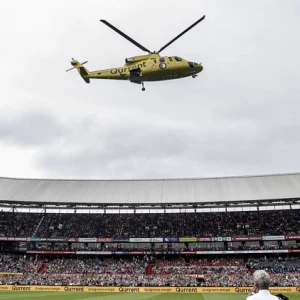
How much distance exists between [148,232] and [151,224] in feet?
9.68

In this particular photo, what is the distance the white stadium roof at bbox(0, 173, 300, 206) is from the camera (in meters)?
65.7

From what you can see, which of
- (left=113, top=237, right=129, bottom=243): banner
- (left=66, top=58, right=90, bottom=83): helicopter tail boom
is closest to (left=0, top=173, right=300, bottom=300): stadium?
(left=113, top=237, right=129, bottom=243): banner

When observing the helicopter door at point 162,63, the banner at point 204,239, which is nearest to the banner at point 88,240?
the banner at point 204,239

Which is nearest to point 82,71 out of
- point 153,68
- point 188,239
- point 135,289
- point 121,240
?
point 153,68

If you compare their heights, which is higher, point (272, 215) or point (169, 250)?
point (272, 215)

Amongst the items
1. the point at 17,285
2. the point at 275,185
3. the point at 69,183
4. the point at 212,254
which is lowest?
the point at 17,285

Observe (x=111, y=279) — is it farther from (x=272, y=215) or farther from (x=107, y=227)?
(x=272, y=215)

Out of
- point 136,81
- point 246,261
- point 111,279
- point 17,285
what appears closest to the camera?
point 136,81

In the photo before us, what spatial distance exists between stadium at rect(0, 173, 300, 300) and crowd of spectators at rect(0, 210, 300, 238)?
0.62 ft

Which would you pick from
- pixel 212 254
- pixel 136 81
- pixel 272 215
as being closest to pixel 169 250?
pixel 212 254

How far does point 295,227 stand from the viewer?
62594 mm

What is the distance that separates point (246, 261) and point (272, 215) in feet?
39.3

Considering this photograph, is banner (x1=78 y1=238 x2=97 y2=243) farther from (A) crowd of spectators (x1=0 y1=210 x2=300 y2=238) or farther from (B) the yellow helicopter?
(B) the yellow helicopter

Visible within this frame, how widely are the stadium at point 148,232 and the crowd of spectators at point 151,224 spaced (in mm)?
188
